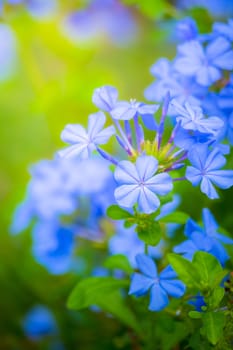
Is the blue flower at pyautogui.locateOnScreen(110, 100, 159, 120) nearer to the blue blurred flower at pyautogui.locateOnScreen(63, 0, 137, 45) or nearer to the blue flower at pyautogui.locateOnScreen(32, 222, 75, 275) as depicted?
the blue flower at pyautogui.locateOnScreen(32, 222, 75, 275)

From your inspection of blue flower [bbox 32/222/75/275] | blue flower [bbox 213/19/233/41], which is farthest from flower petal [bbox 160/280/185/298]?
blue flower [bbox 32/222/75/275]

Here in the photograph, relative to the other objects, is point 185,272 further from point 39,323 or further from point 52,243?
point 39,323

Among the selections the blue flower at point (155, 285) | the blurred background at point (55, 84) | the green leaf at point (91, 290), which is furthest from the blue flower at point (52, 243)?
the blue flower at point (155, 285)

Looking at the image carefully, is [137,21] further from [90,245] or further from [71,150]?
[71,150]

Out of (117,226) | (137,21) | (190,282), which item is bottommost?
(190,282)

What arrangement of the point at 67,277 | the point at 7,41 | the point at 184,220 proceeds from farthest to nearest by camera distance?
the point at 7,41 < the point at 67,277 < the point at 184,220

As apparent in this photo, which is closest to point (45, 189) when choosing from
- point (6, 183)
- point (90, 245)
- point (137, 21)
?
point (90, 245)

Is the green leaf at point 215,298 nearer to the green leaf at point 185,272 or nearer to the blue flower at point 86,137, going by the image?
the green leaf at point 185,272

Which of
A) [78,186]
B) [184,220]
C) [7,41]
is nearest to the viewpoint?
[184,220]
